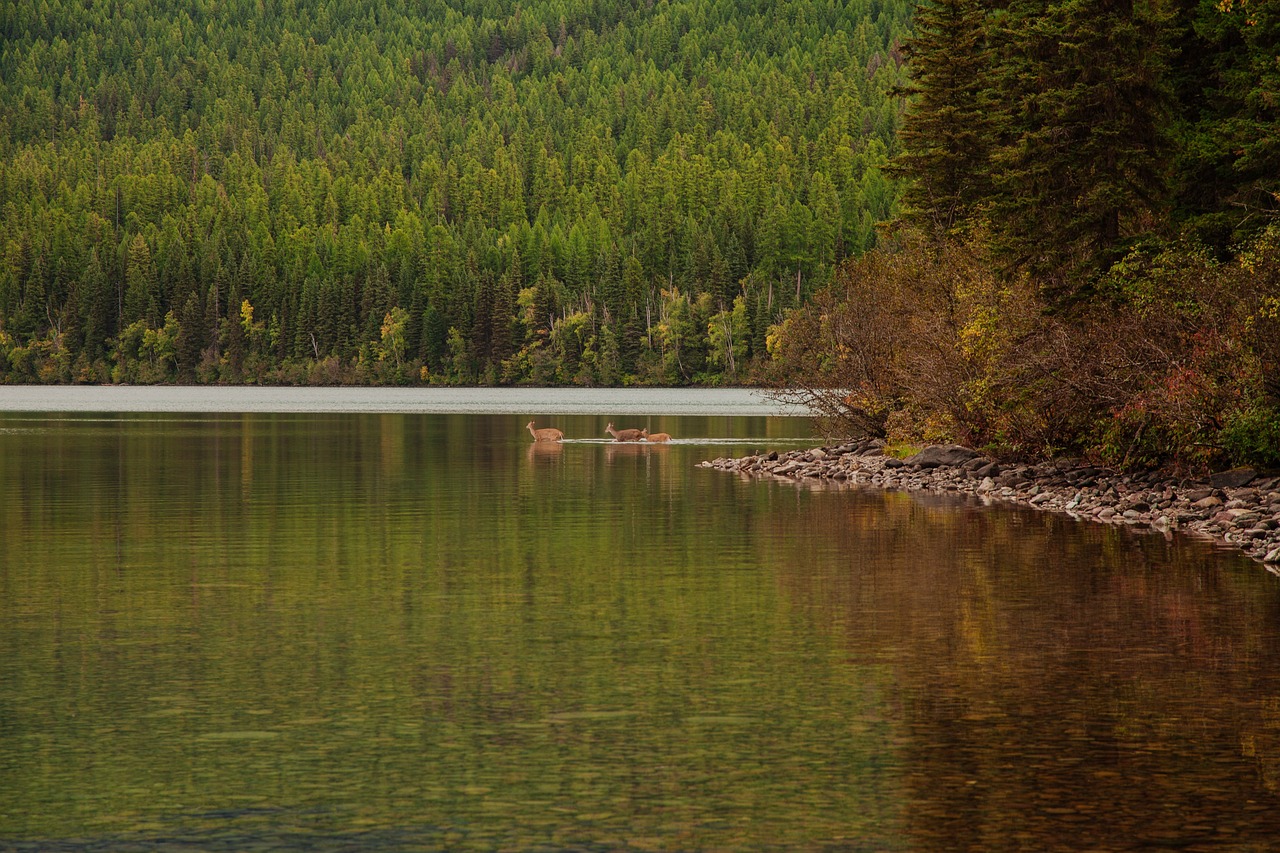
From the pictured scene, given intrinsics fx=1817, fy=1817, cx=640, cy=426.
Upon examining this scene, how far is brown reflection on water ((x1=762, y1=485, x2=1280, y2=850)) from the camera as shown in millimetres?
10195

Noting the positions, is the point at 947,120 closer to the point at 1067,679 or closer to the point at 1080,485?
the point at 1080,485

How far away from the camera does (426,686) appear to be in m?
14.0

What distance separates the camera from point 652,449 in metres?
57.1

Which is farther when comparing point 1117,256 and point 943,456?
point 943,456

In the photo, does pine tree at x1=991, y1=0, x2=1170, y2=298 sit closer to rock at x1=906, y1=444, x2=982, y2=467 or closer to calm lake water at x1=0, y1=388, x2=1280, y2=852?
rock at x1=906, y1=444, x2=982, y2=467

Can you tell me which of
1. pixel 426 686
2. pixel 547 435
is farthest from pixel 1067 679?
pixel 547 435

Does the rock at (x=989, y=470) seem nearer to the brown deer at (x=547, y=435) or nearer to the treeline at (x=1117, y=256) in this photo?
the treeline at (x=1117, y=256)

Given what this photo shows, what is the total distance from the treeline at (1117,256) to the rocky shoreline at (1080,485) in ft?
1.94

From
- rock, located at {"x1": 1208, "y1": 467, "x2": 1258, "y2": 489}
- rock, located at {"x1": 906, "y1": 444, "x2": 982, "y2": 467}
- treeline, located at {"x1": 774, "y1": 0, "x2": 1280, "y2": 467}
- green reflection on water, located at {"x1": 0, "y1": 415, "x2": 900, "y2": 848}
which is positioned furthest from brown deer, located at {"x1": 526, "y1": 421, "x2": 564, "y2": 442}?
rock, located at {"x1": 1208, "y1": 467, "x2": 1258, "y2": 489}

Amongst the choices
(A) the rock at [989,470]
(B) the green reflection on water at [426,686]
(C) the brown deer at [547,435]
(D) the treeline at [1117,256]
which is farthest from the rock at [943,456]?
(C) the brown deer at [547,435]

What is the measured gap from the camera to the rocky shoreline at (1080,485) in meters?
27.5

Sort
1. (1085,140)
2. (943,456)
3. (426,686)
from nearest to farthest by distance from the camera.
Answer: (426,686)
(1085,140)
(943,456)

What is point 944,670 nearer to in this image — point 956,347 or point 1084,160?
point 1084,160

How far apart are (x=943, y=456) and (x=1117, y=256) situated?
8076mm
